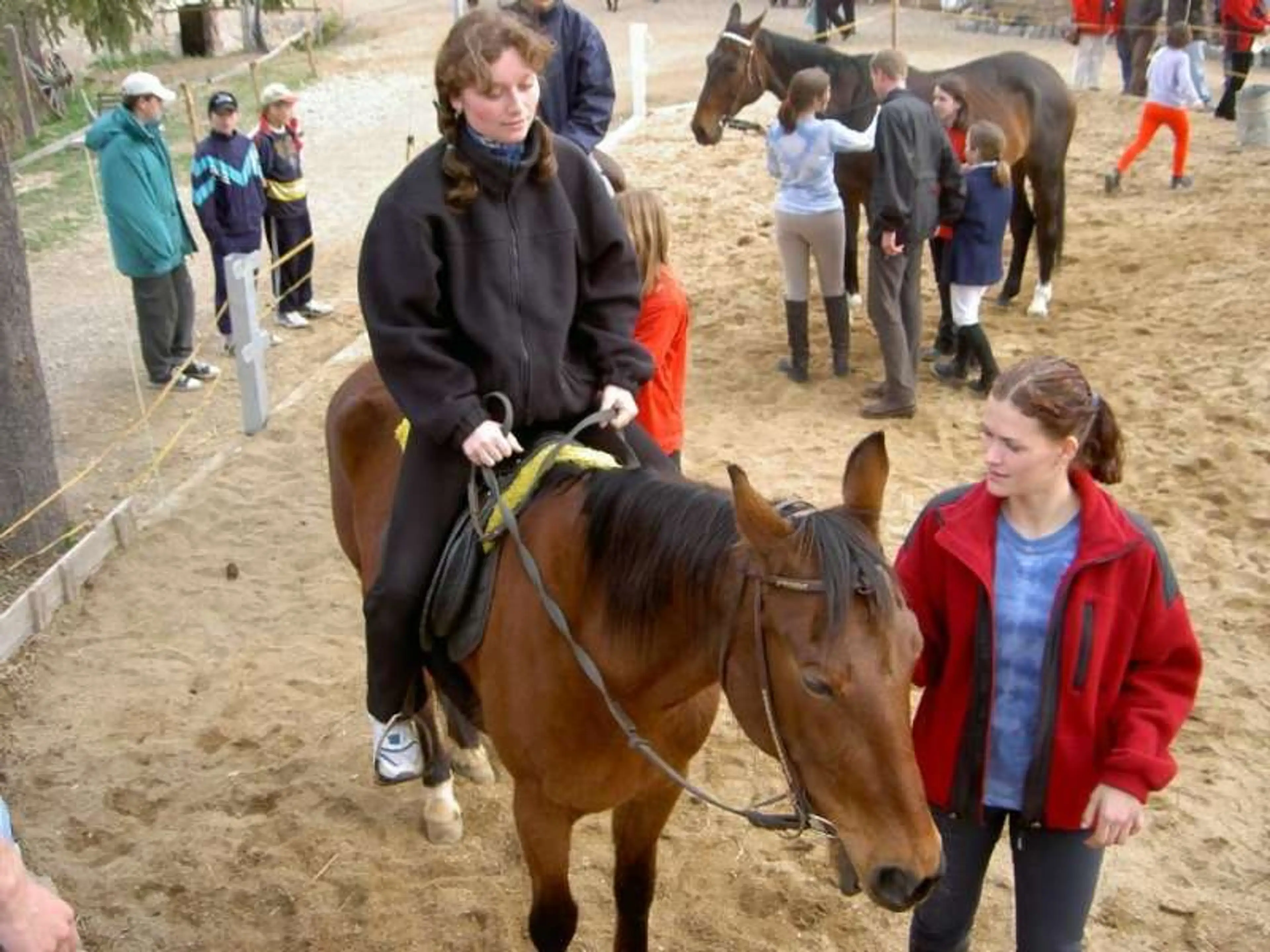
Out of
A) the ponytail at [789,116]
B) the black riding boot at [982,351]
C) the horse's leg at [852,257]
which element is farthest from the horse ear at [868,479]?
the horse's leg at [852,257]

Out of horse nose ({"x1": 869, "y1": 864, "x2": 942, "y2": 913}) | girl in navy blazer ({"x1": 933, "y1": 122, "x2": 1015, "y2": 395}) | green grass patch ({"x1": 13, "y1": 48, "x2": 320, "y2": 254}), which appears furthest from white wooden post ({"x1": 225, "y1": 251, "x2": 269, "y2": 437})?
horse nose ({"x1": 869, "y1": 864, "x2": 942, "y2": 913})

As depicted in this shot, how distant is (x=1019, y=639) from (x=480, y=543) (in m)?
1.37

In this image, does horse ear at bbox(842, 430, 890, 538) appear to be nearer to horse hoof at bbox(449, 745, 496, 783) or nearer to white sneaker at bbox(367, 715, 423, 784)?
white sneaker at bbox(367, 715, 423, 784)

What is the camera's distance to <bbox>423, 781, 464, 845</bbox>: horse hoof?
4.38 metres

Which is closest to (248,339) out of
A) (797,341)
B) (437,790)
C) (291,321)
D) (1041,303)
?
(291,321)

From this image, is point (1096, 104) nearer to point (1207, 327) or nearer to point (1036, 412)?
point (1207, 327)

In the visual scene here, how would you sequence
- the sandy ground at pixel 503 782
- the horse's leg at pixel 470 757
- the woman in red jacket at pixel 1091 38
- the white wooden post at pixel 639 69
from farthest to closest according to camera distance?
1. the woman in red jacket at pixel 1091 38
2. the white wooden post at pixel 639 69
3. the horse's leg at pixel 470 757
4. the sandy ground at pixel 503 782

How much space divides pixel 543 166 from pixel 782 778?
97.8 inches

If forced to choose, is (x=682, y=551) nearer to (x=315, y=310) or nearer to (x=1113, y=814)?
(x=1113, y=814)

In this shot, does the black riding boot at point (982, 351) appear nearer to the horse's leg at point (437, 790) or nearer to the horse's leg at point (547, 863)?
the horse's leg at point (437, 790)

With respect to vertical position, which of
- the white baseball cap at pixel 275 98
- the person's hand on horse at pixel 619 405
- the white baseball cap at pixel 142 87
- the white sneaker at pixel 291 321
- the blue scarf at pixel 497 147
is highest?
the blue scarf at pixel 497 147

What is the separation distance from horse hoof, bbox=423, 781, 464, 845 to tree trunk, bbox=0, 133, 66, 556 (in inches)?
120

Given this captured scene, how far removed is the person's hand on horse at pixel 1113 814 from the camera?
2.58 meters

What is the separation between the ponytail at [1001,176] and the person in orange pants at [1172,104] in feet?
15.6
